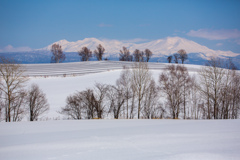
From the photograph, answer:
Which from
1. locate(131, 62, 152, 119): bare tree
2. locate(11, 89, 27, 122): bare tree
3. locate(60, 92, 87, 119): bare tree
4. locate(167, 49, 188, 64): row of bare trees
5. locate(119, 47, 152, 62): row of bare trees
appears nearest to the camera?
locate(11, 89, 27, 122): bare tree

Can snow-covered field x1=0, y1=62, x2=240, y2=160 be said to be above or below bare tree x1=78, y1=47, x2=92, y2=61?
below

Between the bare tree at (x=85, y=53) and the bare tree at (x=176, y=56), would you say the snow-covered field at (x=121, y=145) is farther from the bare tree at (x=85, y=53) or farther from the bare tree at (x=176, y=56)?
the bare tree at (x=85, y=53)

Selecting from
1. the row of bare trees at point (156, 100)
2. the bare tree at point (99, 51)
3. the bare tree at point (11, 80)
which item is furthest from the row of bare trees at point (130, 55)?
the bare tree at point (11, 80)

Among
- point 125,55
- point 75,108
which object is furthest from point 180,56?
point 75,108

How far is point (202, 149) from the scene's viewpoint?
17.1 feet

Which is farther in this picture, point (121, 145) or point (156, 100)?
point (156, 100)

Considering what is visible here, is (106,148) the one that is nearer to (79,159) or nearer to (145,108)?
(79,159)

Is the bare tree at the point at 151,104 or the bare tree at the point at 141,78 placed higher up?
the bare tree at the point at 141,78

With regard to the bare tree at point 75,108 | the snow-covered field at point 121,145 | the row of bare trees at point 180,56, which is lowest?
the bare tree at point 75,108

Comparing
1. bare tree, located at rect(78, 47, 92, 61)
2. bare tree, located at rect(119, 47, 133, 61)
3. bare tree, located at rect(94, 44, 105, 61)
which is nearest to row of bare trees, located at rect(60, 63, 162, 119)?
bare tree, located at rect(94, 44, 105, 61)

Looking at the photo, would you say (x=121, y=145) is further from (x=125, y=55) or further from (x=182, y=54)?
(x=125, y=55)

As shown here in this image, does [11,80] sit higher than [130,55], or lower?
lower

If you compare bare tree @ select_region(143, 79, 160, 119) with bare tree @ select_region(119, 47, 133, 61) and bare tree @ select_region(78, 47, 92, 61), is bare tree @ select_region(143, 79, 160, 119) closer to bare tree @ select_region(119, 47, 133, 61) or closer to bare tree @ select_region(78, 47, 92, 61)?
bare tree @ select_region(78, 47, 92, 61)

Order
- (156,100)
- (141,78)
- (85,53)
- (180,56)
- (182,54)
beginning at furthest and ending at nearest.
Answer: (85,53)
(180,56)
(182,54)
(156,100)
(141,78)
